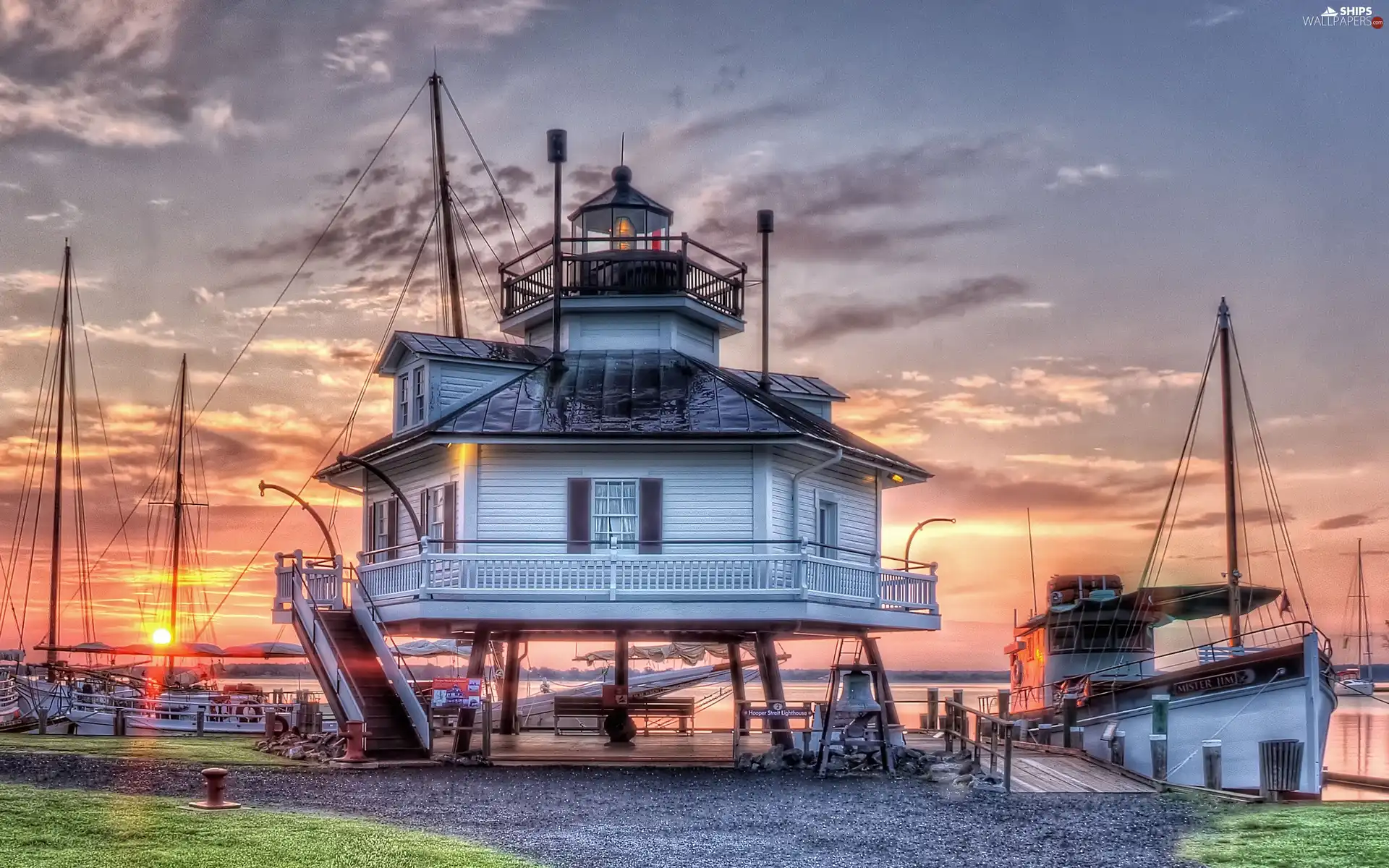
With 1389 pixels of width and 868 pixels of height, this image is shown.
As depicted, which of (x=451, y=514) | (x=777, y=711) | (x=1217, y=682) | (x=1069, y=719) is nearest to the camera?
(x=777, y=711)

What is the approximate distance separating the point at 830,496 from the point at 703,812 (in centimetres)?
1276

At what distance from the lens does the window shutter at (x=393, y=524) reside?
113ft

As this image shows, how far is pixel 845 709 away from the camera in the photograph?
95.0 ft

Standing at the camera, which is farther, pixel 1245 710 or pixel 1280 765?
pixel 1245 710

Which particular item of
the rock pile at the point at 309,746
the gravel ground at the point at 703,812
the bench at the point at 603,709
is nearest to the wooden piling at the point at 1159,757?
the gravel ground at the point at 703,812

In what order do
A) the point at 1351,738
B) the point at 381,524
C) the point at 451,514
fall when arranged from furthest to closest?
the point at 1351,738, the point at 381,524, the point at 451,514

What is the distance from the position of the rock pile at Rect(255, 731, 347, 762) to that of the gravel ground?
2.18 meters

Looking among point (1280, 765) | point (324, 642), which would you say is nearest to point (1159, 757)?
point (1280, 765)

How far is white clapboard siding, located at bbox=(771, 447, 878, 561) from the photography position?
31188 millimetres

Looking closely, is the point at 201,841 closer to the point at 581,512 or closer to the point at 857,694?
the point at 581,512

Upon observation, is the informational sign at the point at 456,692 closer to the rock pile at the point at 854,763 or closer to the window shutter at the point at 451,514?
the window shutter at the point at 451,514

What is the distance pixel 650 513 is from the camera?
1214 inches

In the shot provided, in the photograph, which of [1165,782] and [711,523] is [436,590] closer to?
[711,523]

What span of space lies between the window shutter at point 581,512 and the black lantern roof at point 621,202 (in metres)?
8.29
